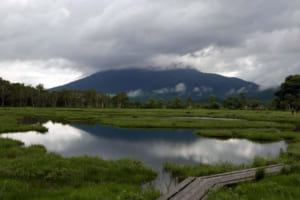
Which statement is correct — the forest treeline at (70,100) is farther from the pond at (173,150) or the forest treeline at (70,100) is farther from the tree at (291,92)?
the pond at (173,150)

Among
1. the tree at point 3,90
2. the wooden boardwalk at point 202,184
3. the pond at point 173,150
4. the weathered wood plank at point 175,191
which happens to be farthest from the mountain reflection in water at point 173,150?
the tree at point 3,90

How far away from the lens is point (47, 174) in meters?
13.4

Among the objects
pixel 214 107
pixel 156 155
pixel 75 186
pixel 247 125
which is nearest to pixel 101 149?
pixel 156 155

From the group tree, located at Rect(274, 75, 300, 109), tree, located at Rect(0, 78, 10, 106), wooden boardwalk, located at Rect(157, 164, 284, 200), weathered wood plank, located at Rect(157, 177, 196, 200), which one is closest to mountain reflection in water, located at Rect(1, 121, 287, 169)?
wooden boardwalk, located at Rect(157, 164, 284, 200)

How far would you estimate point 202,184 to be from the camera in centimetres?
1122

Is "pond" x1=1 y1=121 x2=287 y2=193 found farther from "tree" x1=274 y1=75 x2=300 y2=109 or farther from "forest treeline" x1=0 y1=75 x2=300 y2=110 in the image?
"forest treeline" x1=0 y1=75 x2=300 y2=110

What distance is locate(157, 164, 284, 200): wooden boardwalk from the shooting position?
9.71 m

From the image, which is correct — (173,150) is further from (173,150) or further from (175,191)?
(175,191)

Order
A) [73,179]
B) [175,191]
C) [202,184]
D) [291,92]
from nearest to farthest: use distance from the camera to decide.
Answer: [175,191] < [202,184] < [73,179] < [291,92]

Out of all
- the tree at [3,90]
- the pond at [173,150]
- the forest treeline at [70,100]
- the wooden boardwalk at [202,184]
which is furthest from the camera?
the forest treeline at [70,100]

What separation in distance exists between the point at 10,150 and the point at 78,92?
14456 cm

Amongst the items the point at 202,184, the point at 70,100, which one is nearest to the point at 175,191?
the point at 202,184

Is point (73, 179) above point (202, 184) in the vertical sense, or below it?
below

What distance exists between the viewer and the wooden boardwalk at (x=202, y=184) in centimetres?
971
